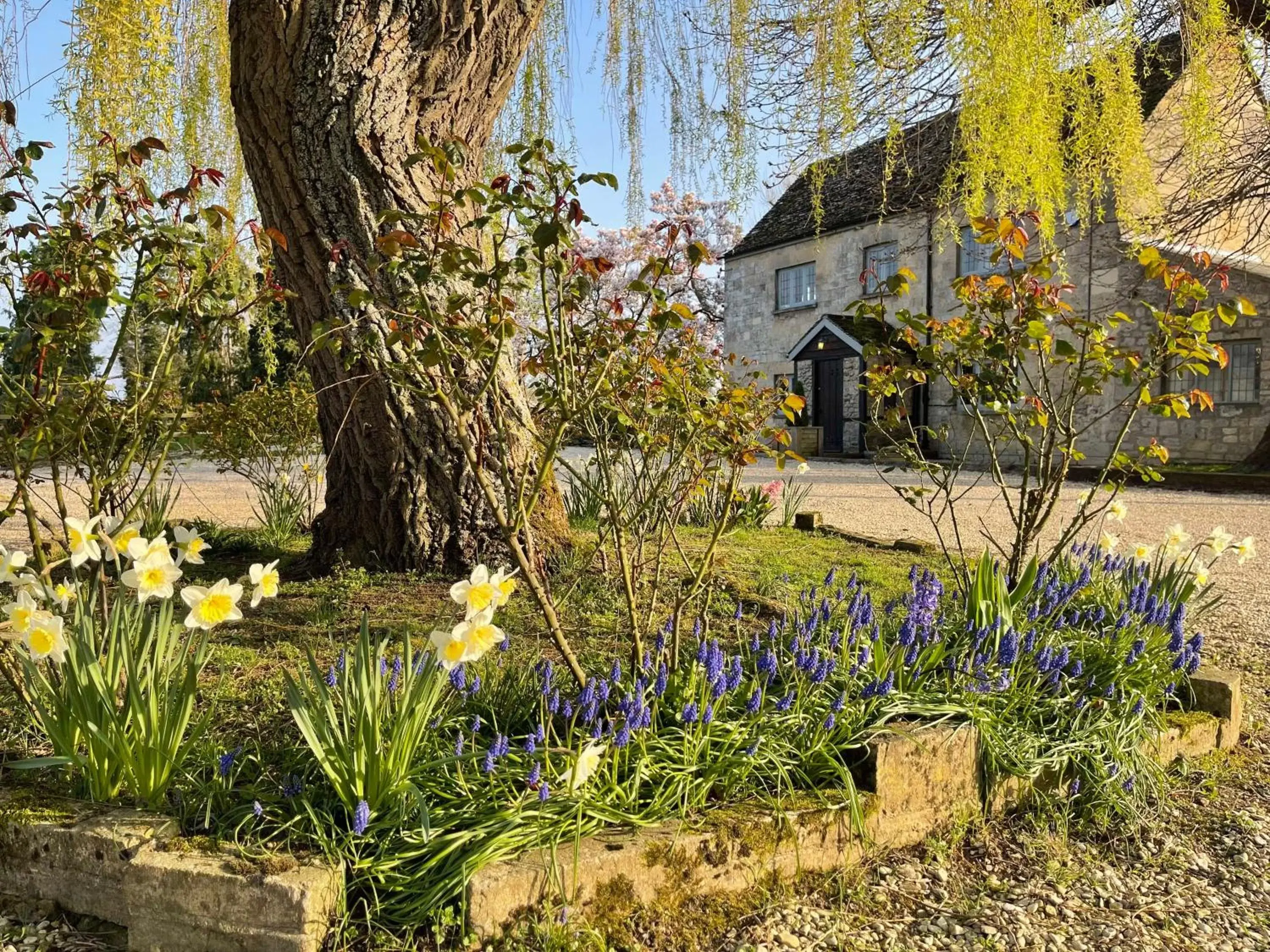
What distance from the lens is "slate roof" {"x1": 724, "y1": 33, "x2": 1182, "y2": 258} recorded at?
34.4 feet

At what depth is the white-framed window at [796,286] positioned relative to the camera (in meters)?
21.1

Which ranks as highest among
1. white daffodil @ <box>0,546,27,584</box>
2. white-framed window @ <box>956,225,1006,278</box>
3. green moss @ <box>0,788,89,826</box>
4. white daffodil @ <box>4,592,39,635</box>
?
white-framed window @ <box>956,225,1006,278</box>

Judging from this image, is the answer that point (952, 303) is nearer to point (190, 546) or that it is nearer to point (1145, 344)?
point (1145, 344)

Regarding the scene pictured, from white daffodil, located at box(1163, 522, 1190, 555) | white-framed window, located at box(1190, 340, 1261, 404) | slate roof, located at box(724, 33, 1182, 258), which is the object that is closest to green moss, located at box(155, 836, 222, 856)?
white daffodil, located at box(1163, 522, 1190, 555)

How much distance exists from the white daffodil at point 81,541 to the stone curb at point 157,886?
53 cm

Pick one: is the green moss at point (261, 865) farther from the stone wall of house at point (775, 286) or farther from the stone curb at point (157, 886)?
the stone wall of house at point (775, 286)

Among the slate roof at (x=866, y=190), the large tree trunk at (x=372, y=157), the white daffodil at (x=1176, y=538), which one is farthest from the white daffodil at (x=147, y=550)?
the slate roof at (x=866, y=190)

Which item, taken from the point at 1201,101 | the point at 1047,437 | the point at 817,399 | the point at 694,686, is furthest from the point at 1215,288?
the point at 694,686

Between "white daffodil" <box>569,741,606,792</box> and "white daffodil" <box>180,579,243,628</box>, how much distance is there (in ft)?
2.48

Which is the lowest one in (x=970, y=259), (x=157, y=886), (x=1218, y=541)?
(x=157, y=886)

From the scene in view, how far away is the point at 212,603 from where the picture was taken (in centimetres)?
192

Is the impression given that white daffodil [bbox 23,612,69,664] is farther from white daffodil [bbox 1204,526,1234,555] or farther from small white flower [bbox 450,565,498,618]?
white daffodil [bbox 1204,526,1234,555]

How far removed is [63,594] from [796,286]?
811 inches

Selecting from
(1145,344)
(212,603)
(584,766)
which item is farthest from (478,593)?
(1145,344)
